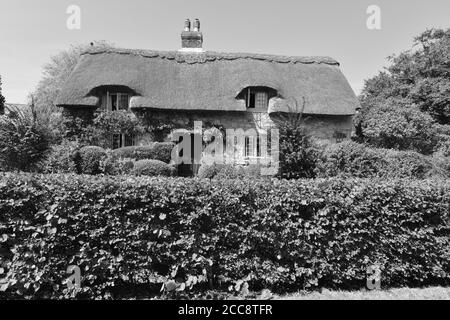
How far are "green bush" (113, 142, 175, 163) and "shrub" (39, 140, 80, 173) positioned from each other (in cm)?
183

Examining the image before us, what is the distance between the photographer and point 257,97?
621 inches

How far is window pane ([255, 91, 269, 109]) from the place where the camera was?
15.8 m

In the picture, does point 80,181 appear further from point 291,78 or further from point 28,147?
point 291,78

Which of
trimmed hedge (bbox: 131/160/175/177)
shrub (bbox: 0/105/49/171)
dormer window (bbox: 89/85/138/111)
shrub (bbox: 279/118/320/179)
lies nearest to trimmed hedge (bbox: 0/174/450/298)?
shrub (bbox: 279/118/320/179)

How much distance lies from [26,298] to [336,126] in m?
15.1

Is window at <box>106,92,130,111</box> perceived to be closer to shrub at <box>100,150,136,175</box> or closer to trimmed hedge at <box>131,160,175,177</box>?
shrub at <box>100,150,136,175</box>

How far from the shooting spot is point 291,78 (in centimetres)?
1672

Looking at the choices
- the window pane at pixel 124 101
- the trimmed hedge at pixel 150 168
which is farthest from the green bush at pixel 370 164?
the window pane at pixel 124 101

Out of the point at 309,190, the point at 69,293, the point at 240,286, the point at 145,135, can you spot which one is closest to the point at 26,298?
the point at 69,293

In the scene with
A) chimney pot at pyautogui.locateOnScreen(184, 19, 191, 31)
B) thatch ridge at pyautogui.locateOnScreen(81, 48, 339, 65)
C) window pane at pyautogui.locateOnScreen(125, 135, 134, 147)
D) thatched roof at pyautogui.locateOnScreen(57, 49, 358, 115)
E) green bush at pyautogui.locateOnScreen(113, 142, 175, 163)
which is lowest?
green bush at pyautogui.locateOnScreen(113, 142, 175, 163)

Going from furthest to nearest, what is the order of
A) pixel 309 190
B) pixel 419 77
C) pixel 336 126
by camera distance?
pixel 419 77
pixel 336 126
pixel 309 190

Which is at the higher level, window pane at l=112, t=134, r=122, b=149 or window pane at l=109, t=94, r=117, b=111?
window pane at l=109, t=94, r=117, b=111

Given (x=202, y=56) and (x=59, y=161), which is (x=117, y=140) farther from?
(x=202, y=56)

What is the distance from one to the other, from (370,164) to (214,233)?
29.3ft
